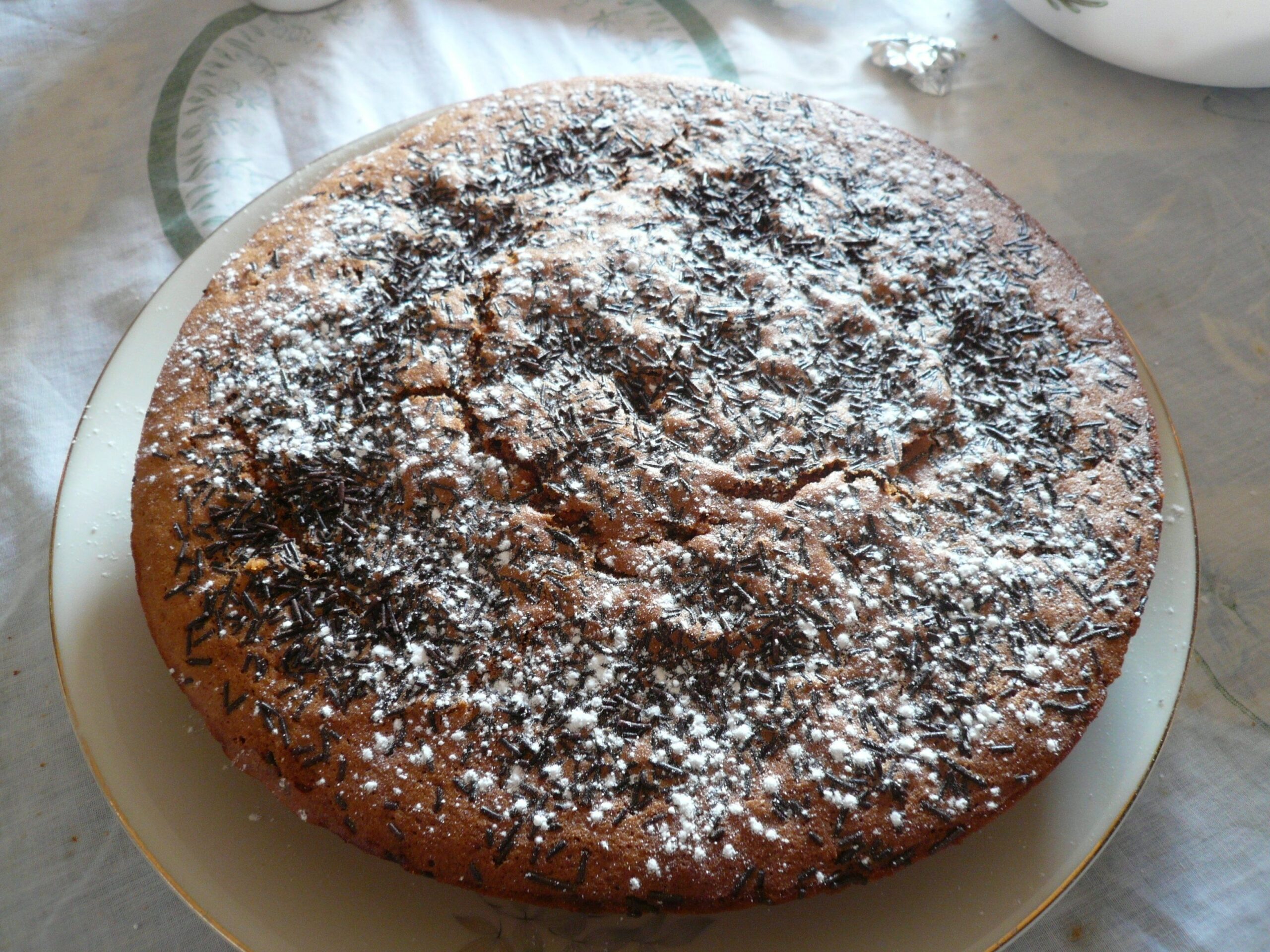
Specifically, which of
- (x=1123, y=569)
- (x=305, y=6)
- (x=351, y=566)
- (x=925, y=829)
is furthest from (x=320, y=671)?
(x=305, y=6)

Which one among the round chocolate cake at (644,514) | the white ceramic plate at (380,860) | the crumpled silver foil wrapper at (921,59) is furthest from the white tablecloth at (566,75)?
the round chocolate cake at (644,514)

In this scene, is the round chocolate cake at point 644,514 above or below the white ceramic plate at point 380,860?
above

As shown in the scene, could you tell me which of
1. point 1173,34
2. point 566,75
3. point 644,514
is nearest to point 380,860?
point 644,514

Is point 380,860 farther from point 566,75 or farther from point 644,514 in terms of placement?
point 566,75

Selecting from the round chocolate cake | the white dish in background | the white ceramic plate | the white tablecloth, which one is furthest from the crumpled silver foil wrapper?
the white ceramic plate

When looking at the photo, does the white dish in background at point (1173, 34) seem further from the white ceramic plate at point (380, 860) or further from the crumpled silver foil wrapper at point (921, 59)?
the white ceramic plate at point (380, 860)

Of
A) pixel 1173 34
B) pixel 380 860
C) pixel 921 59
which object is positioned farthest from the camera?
pixel 921 59
